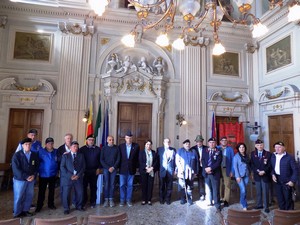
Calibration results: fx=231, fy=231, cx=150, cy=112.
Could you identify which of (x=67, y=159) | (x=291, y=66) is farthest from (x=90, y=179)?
(x=291, y=66)

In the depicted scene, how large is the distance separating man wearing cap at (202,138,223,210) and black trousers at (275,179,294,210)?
110cm

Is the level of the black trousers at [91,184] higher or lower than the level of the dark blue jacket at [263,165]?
lower

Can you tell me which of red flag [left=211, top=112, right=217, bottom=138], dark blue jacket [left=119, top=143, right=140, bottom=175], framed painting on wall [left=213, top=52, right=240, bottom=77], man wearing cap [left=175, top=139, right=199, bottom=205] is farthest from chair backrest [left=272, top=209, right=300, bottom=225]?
framed painting on wall [left=213, top=52, right=240, bottom=77]

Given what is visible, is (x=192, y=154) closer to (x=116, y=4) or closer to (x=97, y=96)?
(x=97, y=96)

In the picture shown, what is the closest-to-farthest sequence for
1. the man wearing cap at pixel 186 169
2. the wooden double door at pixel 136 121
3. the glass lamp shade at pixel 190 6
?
the glass lamp shade at pixel 190 6
the man wearing cap at pixel 186 169
the wooden double door at pixel 136 121

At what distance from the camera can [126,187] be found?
477 centimetres

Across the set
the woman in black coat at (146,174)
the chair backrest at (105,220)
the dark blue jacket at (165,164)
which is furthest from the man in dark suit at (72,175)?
the chair backrest at (105,220)

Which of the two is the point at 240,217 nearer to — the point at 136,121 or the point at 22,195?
the point at 22,195

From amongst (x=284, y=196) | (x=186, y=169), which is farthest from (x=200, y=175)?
(x=284, y=196)

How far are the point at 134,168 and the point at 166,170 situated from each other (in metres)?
0.67

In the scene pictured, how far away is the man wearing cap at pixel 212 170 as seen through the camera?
4547 mm

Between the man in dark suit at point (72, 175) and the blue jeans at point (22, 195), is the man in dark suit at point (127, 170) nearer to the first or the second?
the man in dark suit at point (72, 175)

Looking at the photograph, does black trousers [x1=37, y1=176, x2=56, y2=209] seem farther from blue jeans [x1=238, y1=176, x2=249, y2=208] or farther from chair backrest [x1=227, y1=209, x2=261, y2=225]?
blue jeans [x1=238, y1=176, x2=249, y2=208]

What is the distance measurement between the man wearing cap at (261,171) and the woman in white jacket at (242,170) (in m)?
0.16
